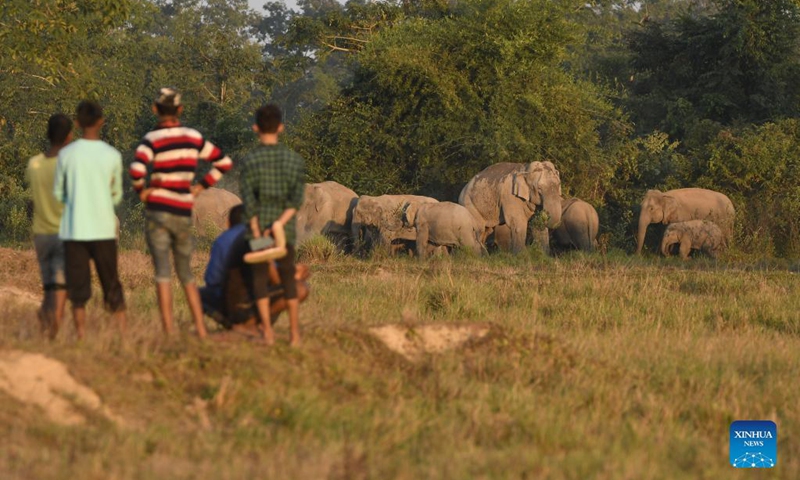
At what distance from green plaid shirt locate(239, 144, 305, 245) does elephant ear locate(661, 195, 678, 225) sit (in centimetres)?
1660

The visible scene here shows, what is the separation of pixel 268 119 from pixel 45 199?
5.61 feet

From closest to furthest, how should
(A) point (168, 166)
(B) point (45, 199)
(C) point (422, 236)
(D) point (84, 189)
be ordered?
1. (D) point (84, 189)
2. (A) point (168, 166)
3. (B) point (45, 199)
4. (C) point (422, 236)

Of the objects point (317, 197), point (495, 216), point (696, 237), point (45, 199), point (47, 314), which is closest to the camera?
point (47, 314)

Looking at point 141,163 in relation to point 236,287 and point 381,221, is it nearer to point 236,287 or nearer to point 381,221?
point 236,287

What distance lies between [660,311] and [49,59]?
9.27 metres

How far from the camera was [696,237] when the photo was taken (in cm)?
2212

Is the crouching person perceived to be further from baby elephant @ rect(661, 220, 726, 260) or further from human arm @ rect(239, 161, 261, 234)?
baby elephant @ rect(661, 220, 726, 260)

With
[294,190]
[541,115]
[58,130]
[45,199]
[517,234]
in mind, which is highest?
[541,115]

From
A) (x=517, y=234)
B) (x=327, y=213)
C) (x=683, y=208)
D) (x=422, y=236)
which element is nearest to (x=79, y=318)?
(x=422, y=236)

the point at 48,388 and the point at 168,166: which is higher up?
the point at 168,166

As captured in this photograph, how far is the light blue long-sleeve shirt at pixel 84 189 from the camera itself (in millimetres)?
7465

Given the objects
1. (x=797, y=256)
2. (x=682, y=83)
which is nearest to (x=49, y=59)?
(x=797, y=256)

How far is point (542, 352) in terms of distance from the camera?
866 cm

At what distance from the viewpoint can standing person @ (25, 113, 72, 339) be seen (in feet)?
26.0
